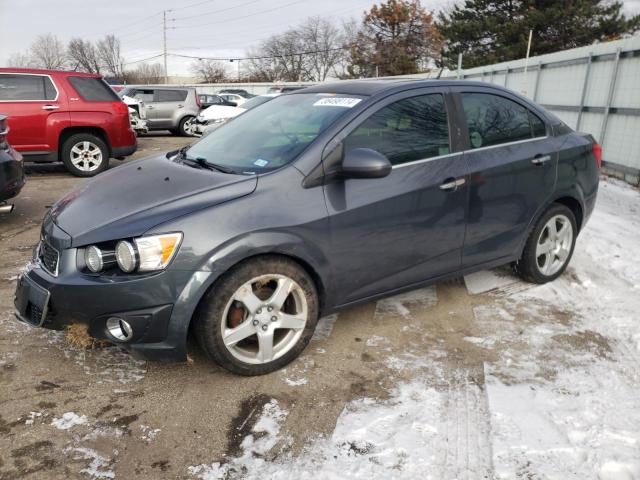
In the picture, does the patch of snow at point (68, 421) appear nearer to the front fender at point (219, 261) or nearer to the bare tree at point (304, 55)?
the front fender at point (219, 261)

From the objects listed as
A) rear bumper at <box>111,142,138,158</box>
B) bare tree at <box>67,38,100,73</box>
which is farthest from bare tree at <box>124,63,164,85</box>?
rear bumper at <box>111,142,138,158</box>

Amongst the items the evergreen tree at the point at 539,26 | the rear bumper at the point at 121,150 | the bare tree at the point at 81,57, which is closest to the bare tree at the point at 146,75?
the bare tree at the point at 81,57

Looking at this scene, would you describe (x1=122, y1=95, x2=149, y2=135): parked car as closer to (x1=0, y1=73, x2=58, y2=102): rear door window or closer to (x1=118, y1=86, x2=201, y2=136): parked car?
(x1=118, y1=86, x2=201, y2=136): parked car

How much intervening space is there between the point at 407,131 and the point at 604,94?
737cm

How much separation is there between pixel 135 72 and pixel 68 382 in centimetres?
9112

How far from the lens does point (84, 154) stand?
9133 millimetres

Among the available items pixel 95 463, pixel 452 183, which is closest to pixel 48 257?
pixel 95 463

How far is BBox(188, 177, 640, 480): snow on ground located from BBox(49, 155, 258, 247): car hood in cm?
113

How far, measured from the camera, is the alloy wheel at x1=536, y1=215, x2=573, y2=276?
4176mm

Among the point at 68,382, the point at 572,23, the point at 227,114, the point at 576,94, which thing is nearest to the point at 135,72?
the point at 572,23

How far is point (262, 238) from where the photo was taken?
2.71 metres

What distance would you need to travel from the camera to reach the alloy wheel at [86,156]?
29.7 ft

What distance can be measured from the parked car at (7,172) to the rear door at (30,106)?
319 cm

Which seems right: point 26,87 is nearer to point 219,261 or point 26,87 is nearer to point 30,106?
point 30,106
